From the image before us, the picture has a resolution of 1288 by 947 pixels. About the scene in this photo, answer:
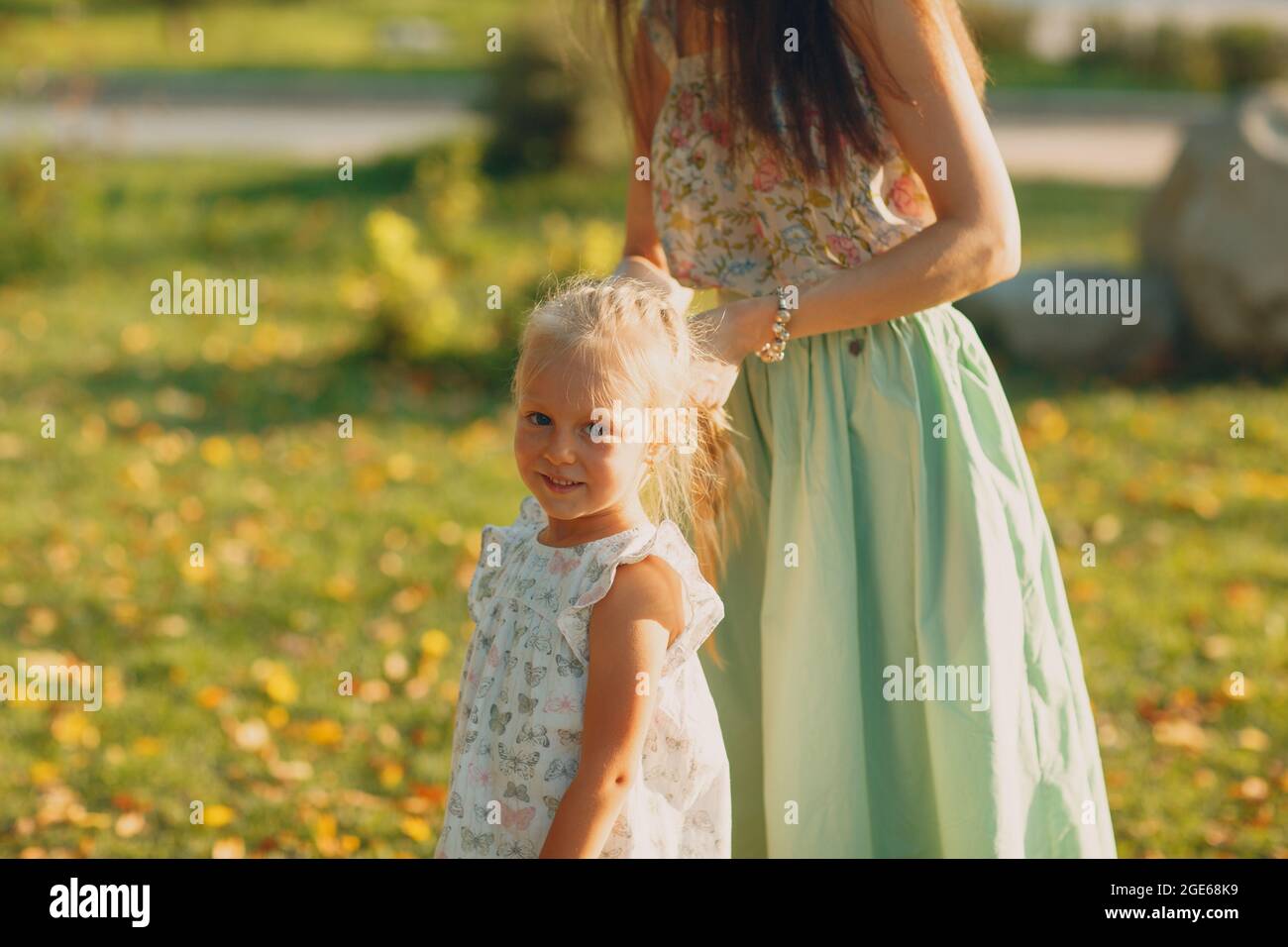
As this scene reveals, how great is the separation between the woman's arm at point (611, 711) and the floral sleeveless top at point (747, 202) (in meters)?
0.64

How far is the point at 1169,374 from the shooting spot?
6.94 meters

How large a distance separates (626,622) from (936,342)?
0.71 metres

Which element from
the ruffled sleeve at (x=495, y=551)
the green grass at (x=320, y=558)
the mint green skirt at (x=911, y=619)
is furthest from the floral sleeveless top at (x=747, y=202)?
the green grass at (x=320, y=558)

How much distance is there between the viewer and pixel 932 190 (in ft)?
6.65

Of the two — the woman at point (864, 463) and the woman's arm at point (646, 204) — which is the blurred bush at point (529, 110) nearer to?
the woman's arm at point (646, 204)

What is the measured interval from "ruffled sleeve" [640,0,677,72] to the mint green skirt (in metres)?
Answer: 0.50

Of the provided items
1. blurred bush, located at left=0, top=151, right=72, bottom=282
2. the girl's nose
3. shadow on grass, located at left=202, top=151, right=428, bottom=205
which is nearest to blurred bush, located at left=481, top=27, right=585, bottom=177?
shadow on grass, located at left=202, top=151, right=428, bottom=205

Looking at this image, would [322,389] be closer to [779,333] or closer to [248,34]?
[779,333]

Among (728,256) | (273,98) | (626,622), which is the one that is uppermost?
(273,98)

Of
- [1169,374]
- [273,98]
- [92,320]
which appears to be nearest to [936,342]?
[1169,374]

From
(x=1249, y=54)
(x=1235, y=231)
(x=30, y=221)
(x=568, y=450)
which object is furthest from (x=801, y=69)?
(x=1249, y=54)

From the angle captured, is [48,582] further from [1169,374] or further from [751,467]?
[1169,374]

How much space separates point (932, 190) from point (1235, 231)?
5318 millimetres

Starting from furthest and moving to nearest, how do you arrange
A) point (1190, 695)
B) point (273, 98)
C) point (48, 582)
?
point (273, 98) → point (48, 582) → point (1190, 695)
